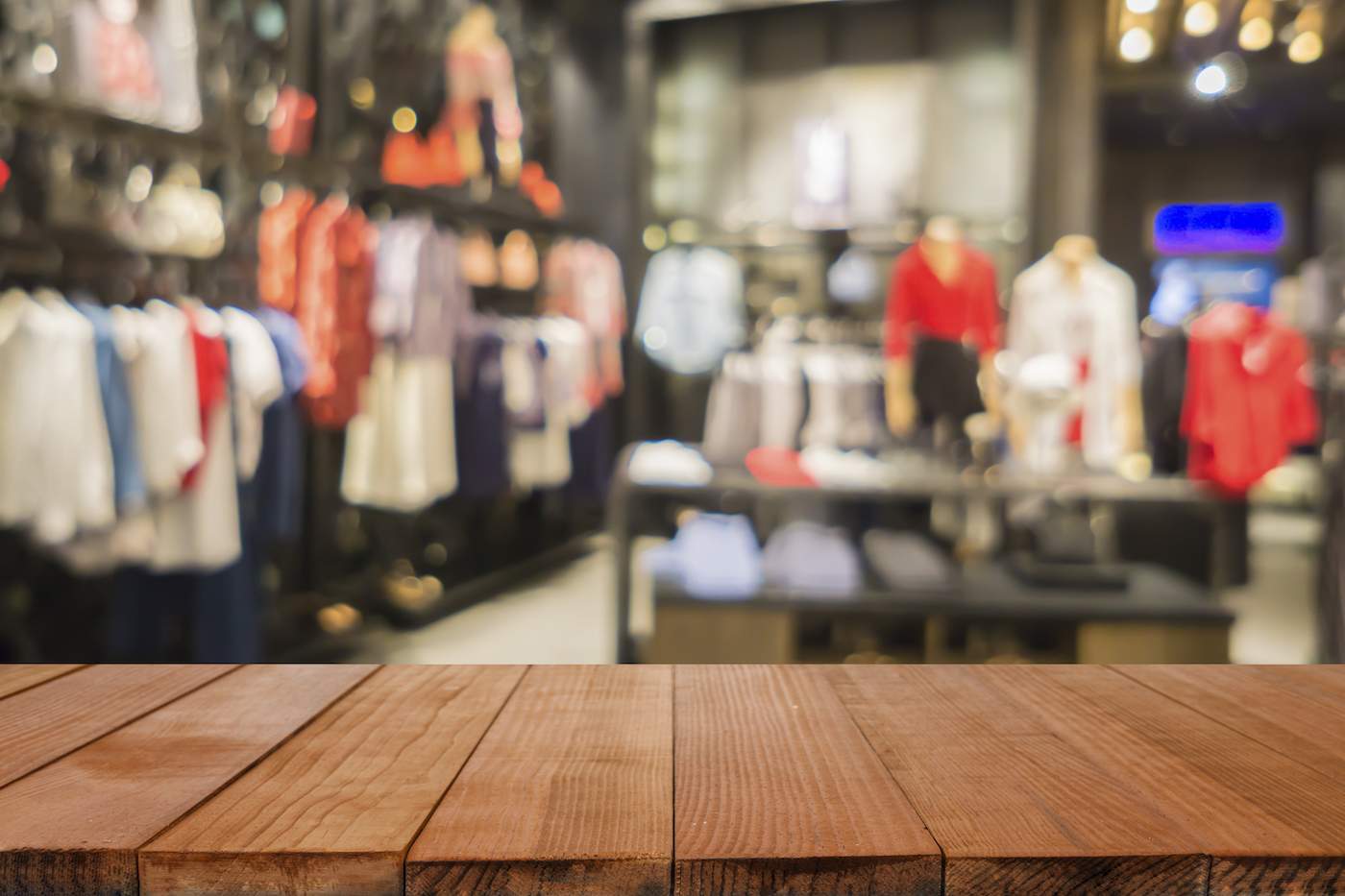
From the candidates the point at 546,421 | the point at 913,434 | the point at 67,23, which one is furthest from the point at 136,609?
the point at 913,434

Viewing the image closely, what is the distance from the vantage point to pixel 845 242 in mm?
5281

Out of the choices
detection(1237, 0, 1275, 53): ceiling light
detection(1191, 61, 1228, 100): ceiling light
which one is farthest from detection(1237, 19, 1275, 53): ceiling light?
detection(1191, 61, 1228, 100): ceiling light

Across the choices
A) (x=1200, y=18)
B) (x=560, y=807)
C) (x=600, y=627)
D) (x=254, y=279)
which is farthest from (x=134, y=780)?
(x=600, y=627)

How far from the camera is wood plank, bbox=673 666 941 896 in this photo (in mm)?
633

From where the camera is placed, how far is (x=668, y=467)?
3.38 m

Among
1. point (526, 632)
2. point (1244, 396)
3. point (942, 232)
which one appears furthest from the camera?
point (526, 632)

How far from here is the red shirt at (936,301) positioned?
4.54 metres

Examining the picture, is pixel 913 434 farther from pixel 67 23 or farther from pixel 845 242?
pixel 67 23

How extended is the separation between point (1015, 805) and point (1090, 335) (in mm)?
3823

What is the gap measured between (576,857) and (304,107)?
3980mm

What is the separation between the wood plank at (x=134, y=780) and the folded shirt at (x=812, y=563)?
7.39ft

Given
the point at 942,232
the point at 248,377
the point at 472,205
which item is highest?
the point at 472,205

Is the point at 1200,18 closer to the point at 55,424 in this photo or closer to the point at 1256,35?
the point at 1256,35

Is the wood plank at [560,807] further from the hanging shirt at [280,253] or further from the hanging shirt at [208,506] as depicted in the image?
→ the hanging shirt at [280,253]
